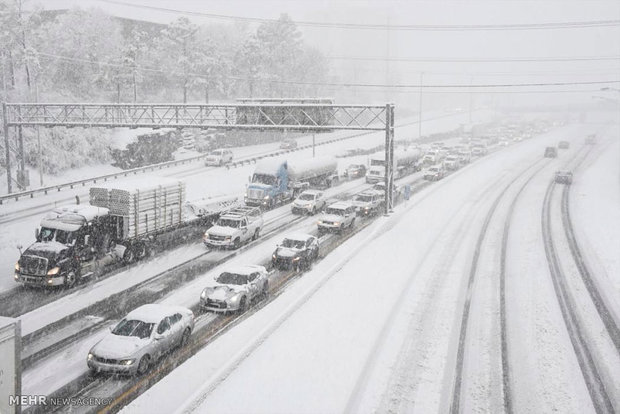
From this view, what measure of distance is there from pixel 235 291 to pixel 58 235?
9105 mm

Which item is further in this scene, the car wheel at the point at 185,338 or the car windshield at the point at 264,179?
the car windshield at the point at 264,179

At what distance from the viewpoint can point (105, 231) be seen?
2559 centimetres

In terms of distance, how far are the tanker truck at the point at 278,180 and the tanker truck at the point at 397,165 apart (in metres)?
7.99

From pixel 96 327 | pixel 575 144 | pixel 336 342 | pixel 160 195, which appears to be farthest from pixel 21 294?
pixel 575 144

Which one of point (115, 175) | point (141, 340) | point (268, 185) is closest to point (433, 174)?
point (268, 185)

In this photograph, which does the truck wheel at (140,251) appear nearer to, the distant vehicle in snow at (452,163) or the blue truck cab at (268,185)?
the blue truck cab at (268,185)

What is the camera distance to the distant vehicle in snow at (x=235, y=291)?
20.2m

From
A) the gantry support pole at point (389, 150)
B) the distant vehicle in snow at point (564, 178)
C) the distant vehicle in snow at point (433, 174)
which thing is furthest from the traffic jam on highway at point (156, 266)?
the distant vehicle in snow at point (564, 178)

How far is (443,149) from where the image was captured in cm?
8688

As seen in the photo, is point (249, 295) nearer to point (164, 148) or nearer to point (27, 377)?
point (27, 377)

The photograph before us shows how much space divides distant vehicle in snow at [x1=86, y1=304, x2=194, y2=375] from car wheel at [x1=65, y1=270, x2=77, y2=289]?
754 centimetres

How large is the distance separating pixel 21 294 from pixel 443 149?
242 feet

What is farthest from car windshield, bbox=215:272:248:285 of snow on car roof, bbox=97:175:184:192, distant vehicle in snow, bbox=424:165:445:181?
distant vehicle in snow, bbox=424:165:445:181

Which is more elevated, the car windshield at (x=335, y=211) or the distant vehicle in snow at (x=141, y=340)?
the car windshield at (x=335, y=211)
